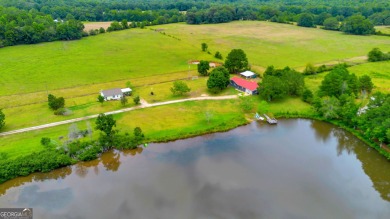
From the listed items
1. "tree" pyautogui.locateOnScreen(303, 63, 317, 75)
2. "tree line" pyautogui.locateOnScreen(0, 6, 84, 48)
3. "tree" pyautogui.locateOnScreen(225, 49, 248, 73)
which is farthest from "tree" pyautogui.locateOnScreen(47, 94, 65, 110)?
"tree line" pyautogui.locateOnScreen(0, 6, 84, 48)

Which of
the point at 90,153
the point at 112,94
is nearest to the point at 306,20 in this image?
the point at 112,94

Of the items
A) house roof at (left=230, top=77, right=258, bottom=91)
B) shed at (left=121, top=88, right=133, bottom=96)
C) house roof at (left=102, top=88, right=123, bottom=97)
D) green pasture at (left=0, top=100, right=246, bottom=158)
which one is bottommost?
green pasture at (left=0, top=100, right=246, bottom=158)

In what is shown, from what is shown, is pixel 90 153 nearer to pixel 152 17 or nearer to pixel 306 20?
pixel 152 17

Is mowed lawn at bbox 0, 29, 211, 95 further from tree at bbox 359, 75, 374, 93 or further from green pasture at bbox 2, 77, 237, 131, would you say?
tree at bbox 359, 75, 374, 93

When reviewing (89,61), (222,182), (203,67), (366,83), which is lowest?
(222,182)

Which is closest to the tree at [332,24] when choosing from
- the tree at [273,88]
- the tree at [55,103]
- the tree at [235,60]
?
the tree at [235,60]
